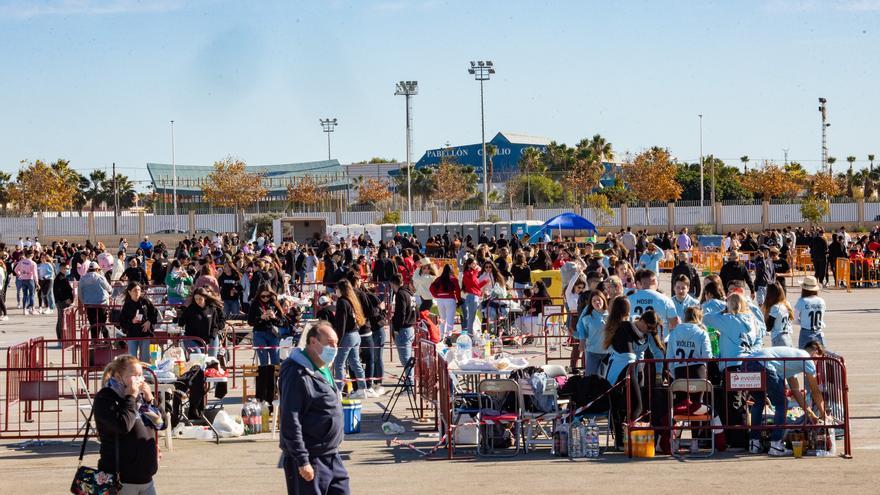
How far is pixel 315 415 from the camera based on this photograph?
6.70m

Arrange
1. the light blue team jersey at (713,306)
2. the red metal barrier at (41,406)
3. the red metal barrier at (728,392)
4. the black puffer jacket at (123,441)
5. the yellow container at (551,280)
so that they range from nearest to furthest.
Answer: the black puffer jacket at (123,441)
the red metal barrier at (728,392)
the red metal barrier at (41,406)
the light blue team jersey at (713,306)
the yellow container at (551,280)

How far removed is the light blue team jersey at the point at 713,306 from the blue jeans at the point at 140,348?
23.5ft

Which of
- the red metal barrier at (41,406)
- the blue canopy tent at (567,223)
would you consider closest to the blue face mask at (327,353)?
the red metal barrier at (41,406)

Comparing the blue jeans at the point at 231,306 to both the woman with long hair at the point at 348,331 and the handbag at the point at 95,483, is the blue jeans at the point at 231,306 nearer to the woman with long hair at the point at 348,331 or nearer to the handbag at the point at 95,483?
the woman with long hair at the point at 348,331

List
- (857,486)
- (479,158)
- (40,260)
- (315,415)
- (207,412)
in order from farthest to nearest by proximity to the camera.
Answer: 1. (479,158)
2. (40,260)
3. (207,412)
4. (857,486)
5. (315,415)

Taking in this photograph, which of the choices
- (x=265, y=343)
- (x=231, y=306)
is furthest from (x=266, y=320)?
(x=231, y=306)

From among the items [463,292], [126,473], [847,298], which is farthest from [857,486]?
[847,298]

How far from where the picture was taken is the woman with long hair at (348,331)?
13734mm

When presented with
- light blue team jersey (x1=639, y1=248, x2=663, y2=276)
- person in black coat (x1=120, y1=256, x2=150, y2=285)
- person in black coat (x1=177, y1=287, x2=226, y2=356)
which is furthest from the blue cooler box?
person in black coat (x1=120, y1=256, x2=150, y2=285)

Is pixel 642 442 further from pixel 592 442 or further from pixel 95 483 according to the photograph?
pixel 95 483

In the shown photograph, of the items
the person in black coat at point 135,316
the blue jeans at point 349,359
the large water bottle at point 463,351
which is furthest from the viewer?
the person in black coat at point 135,316

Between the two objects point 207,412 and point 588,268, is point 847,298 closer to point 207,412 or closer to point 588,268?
point 588,268

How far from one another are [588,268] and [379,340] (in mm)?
7219

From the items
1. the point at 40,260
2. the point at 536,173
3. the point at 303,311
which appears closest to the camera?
the point at 303,311
